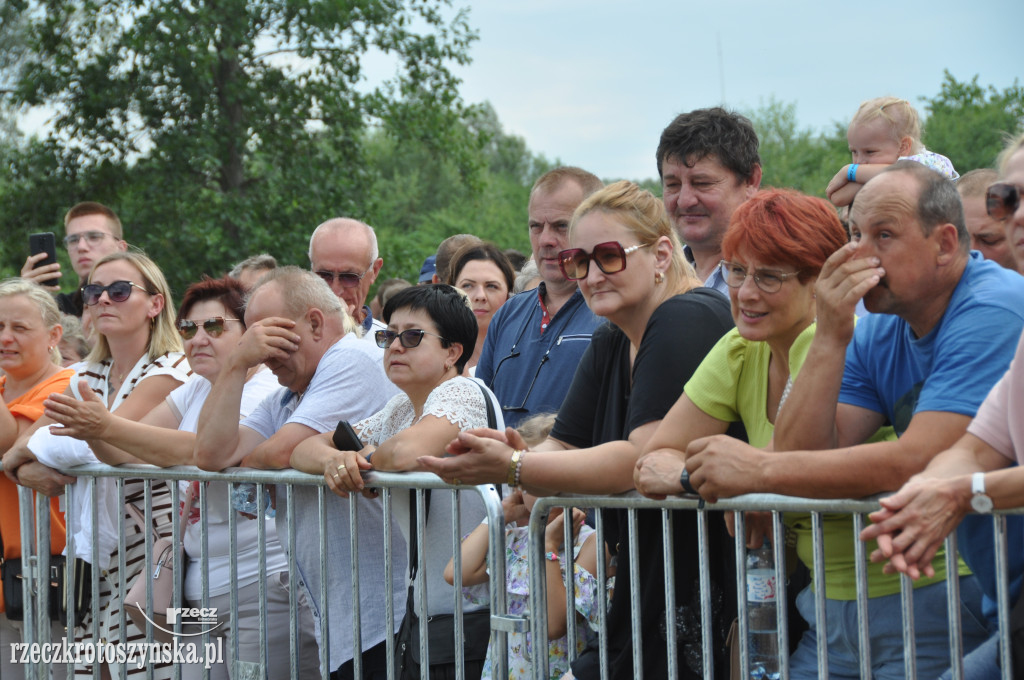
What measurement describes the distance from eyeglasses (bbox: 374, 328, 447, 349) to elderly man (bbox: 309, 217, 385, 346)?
1.94m

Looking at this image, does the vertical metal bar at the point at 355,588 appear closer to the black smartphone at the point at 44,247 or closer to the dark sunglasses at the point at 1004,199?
the dark sunglasses at the point at 1004,199

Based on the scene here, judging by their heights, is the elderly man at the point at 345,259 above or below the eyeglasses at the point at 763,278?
above

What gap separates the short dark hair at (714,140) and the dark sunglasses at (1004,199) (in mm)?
1787

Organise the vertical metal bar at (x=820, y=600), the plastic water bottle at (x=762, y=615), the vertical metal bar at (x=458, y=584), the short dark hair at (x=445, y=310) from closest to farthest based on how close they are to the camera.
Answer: the vertical metal bar at (x=820, y=600) < the plastic water bottle at (x=762, y=615) < the vertical metal bar at (x=458, y=584) < the short dark hair at (x=445, y=310)

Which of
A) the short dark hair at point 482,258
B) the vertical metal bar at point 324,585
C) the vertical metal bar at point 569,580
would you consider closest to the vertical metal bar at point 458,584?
the vertical metal bar at point 569,580

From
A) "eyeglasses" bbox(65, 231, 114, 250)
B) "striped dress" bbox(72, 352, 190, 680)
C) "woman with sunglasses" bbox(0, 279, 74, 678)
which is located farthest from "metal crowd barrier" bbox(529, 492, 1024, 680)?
"eyeglasses" bbox(65, 231, 114, 250)

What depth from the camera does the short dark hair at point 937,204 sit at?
260 centimetres

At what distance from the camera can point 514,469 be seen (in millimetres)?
3266

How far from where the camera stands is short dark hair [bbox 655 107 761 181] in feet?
14.1

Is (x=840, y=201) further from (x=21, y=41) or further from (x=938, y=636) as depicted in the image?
(x=21, y=41)

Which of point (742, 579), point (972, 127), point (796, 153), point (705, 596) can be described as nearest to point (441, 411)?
point (705, 596)

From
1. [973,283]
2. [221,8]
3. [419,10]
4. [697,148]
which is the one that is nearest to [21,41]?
[221,8]

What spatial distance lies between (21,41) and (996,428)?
30412mm

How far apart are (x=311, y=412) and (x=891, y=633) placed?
A: 7.50ft
